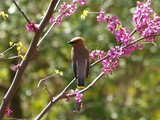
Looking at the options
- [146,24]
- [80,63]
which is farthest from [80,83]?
[146,24]

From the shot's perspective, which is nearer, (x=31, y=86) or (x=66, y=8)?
A: (x=66, y=8)

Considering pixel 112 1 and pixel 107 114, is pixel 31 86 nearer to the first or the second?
pixel 107 114

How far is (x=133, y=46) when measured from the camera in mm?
4164

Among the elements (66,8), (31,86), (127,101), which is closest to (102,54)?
(66,8)

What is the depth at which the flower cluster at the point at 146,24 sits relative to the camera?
13.0ft

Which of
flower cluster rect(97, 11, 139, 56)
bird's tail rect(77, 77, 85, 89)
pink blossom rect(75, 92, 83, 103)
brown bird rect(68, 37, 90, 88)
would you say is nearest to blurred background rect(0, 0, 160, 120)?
brown bird rect(68, 37, 90, 88)

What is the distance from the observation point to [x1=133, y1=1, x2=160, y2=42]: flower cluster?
397cm

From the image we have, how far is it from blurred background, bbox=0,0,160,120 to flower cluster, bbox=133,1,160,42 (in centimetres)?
416

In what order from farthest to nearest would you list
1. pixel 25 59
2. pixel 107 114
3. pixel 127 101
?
pixel 127 101 < pixel 107 114 < pixel 25 59

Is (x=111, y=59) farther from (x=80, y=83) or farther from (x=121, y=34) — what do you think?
(x=80, y=83)

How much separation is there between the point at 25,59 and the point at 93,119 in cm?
674

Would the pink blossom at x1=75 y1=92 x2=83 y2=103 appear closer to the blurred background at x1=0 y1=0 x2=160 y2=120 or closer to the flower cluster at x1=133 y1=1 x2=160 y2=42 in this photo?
the flower cluster at x1=133 y1=1 x2=160 y2=42

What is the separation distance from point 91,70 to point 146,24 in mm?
5626

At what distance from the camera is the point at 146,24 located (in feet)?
13.3
